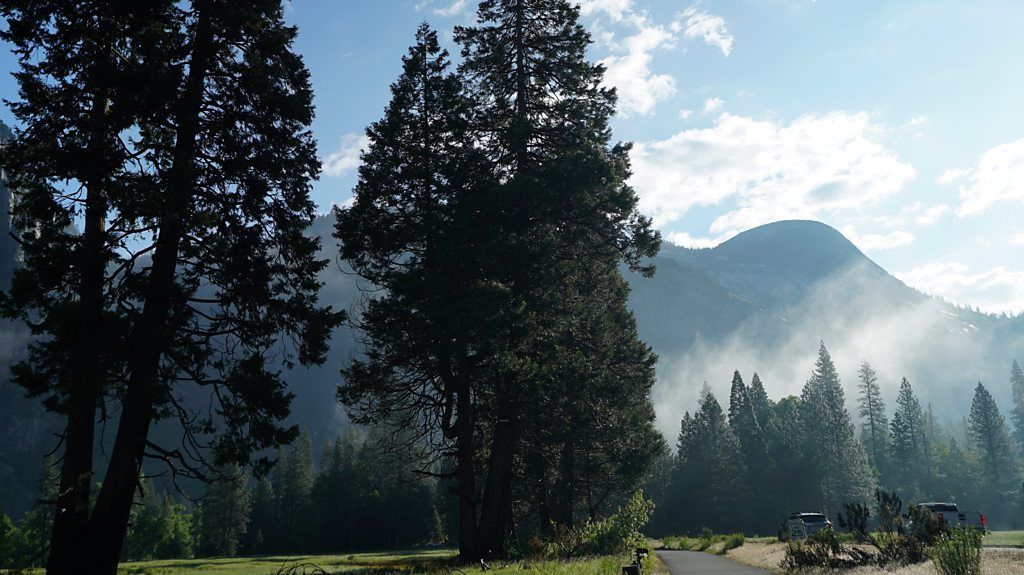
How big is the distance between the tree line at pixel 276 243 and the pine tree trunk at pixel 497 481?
0.09 metres

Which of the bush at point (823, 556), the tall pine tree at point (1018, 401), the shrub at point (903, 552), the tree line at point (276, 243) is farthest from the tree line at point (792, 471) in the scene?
the shrub at point (903, 552)

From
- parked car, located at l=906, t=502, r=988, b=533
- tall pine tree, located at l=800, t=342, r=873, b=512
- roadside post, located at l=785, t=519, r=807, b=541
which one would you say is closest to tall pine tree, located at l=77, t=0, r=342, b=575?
roadside post, located at l=785, t=519, r=807, b=541

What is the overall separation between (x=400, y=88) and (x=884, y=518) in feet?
69.0

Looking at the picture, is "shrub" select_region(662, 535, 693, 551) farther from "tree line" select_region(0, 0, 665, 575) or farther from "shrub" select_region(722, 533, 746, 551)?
"tree line" select_region(0, 0, 665, 575)

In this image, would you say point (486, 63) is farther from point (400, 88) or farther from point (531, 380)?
point (531, 380)

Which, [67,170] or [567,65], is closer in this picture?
[67,170]

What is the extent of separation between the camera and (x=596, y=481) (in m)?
41.5

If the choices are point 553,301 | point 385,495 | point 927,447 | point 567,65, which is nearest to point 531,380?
point 553,301

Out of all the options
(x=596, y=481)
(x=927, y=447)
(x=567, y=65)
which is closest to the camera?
(x=567, y=65)

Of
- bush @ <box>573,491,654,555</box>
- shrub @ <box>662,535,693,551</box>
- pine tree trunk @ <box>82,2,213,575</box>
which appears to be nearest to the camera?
pine tree trunk @ <box>82,2,213,575</box>

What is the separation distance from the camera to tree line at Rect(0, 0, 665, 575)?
12.8 meters

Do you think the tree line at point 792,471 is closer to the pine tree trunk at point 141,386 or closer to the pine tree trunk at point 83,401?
the pine tree trunk at point 141,386

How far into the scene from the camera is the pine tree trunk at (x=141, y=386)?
12375 millimetres

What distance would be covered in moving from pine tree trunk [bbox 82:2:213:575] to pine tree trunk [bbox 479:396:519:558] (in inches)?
402
